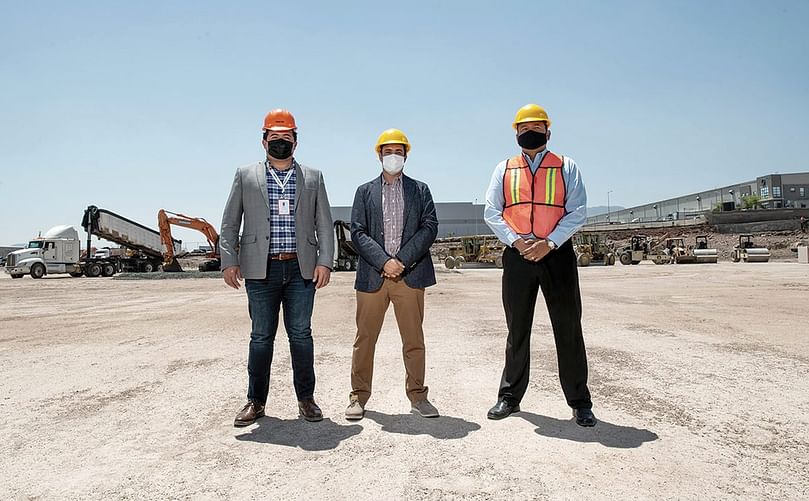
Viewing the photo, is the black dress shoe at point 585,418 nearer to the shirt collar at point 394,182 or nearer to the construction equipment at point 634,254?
the shirt collar at point 394,182

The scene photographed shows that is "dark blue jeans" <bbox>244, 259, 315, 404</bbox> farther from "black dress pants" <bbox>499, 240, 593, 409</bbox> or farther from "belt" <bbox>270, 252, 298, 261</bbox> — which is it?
"black dress pants" <bbox>499, 240, 593, 409</bbox>

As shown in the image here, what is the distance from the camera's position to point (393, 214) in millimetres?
4086

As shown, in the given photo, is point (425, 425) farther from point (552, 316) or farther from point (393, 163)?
point (393, 163)

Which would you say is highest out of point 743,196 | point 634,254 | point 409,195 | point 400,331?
point 743,196

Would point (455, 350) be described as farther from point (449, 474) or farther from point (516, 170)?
point (449, 474)

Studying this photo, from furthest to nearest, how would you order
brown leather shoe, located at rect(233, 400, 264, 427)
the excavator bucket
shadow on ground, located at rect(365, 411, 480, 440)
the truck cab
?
1. the excavator bucket
2. the truck cab
3. brown leather shoe, located at rect(233, 400, 264, 427)
4. shadow on ground, located at rect(365, 411, 480, 440)

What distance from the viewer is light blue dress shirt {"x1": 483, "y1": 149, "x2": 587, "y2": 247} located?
3686 millimetres

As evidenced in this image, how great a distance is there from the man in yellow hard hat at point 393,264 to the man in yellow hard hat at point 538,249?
0.55 metres

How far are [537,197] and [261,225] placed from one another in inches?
78.1

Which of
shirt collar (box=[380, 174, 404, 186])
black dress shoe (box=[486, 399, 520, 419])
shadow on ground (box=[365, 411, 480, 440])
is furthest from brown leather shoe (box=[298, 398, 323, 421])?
shirt collar (box=[380, 174, 404, 186])

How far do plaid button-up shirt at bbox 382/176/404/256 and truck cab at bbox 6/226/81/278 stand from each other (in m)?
33.4

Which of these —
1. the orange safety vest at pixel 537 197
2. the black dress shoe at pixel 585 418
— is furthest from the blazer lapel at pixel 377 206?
the black dress shoe at pixel 585 418

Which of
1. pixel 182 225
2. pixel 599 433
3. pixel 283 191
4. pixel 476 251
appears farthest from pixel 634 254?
pixel 283 191

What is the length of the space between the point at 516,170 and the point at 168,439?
2.96 m
